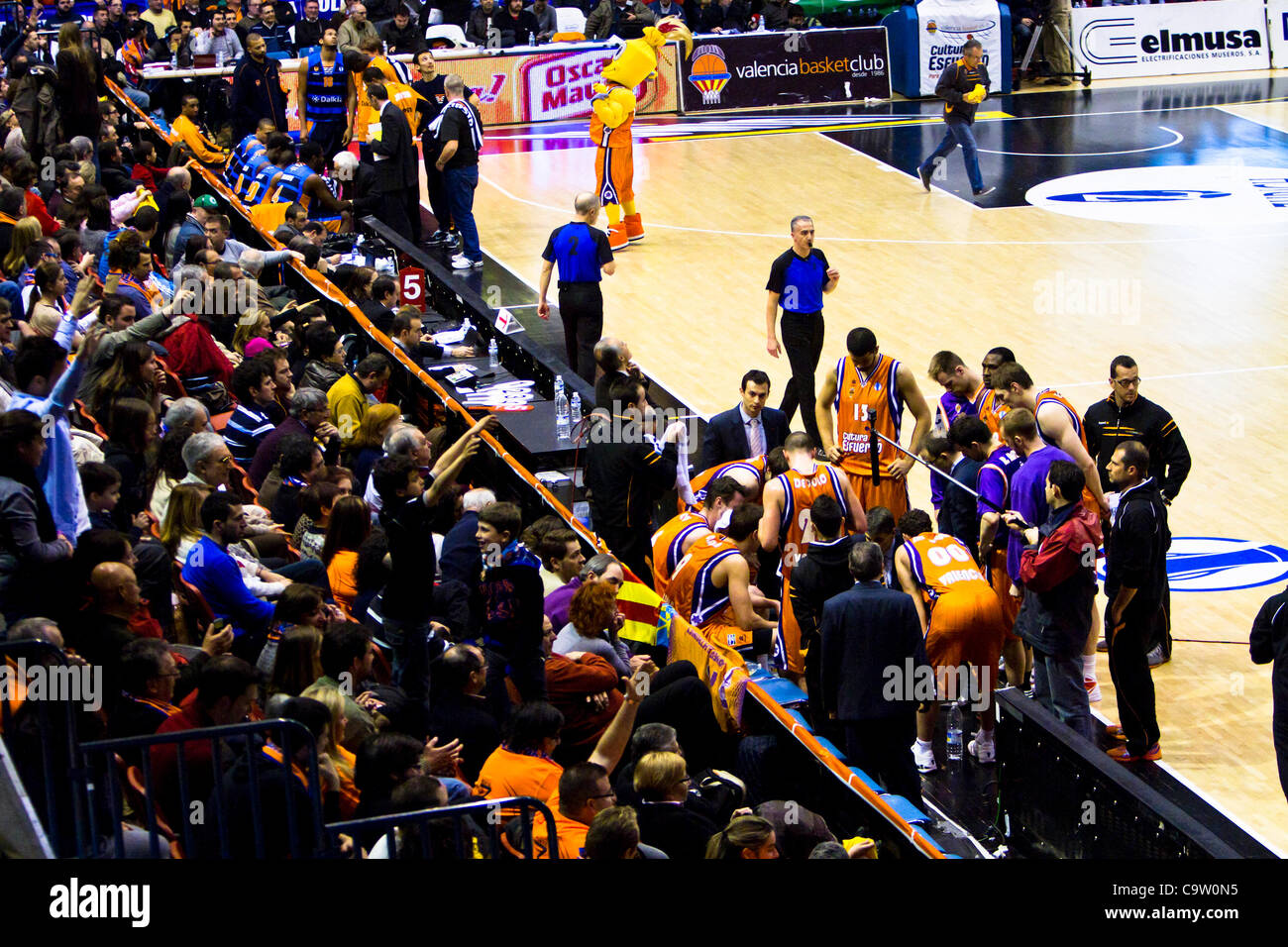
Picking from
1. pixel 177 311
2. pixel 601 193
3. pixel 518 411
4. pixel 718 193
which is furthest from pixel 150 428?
pixel 718 193

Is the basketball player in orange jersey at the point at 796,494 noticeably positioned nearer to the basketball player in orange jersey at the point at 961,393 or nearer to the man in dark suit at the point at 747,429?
the man in dark suit at the point at 747,429

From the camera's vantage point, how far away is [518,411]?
427 inches

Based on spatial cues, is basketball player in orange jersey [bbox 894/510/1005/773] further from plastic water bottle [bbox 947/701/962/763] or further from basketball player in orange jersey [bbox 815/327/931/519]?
basketball player in orange jersey [bbox 815/327/931/519]

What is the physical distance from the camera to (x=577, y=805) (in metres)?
5.75

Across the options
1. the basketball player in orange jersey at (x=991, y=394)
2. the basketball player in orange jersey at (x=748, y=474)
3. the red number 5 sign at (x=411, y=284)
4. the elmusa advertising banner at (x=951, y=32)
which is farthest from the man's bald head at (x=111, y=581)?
the elmusa advertising banner at (x=951, y=32)

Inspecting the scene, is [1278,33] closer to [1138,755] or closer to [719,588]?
[1138,755]

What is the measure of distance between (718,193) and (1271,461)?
981cm

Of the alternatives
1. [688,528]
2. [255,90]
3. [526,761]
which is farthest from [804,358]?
[255,90]

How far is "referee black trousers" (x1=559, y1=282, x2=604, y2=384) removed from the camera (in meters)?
12.9

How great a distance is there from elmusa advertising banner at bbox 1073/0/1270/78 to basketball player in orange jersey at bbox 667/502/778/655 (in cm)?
2076

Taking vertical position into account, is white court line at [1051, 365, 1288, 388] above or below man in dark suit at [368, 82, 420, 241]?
below

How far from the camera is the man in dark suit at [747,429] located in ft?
32.6

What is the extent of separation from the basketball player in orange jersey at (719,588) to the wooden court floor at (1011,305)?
7.39ft

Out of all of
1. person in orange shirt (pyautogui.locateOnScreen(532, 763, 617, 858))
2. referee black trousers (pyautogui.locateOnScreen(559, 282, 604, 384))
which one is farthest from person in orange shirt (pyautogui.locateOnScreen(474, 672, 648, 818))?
referee black trousers (pyautogui.locateOnScreen(559, 282, 604, 384))
